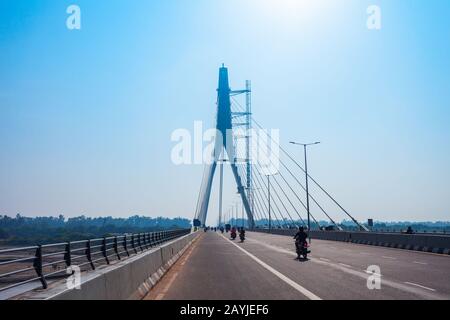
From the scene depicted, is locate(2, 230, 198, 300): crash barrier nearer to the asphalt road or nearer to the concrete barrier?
the concrete barrier

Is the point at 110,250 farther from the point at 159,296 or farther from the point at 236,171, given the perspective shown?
the point at 236,171

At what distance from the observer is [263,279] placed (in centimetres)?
1559

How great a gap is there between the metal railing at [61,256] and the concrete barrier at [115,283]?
1.22 feet

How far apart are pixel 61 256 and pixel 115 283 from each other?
2.32m

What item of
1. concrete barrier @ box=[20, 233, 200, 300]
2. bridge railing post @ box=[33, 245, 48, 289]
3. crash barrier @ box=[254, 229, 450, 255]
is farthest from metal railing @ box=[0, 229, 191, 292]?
crash barrier @ box=[254, 229, 450, 255]

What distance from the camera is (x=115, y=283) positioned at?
948 centimetres

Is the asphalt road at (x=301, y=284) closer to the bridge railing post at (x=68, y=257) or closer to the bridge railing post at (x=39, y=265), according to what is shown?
the bridge railing post at (x=68, y=257)

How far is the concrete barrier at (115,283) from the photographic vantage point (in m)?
7.08

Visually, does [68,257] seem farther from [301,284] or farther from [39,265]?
[301,284]

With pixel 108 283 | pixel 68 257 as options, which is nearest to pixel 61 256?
pixel 68 257

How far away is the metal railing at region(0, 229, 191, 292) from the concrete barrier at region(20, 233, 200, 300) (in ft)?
1.22

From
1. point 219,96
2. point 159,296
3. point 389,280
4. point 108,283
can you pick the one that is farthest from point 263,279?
point 219,96

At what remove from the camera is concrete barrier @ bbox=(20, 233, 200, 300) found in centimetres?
708
